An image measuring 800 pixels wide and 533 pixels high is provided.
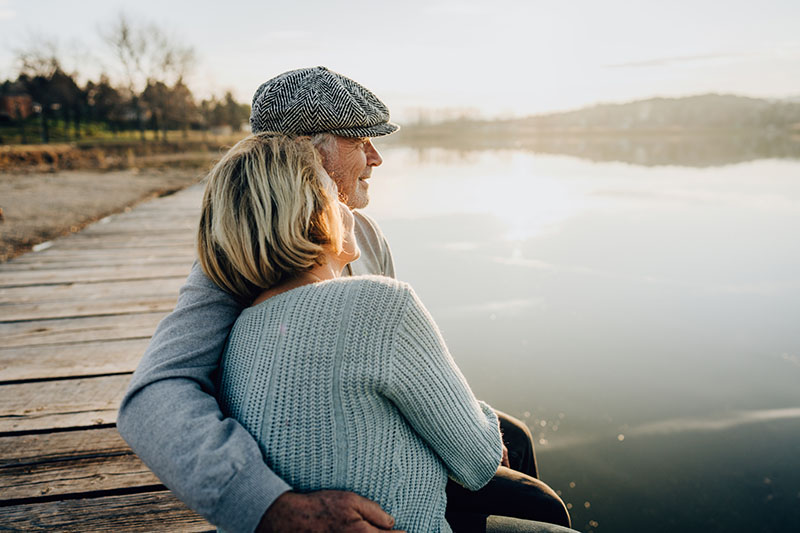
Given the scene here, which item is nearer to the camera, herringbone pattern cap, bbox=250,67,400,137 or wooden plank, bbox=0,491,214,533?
wooden plank, bbox=0,491,214,533

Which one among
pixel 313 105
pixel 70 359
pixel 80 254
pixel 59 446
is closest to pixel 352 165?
pixel 313 105

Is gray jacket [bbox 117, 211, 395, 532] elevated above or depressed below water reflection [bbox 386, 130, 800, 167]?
below

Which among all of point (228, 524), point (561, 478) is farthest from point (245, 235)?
point (561, 478)

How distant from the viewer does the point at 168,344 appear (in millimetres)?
1165

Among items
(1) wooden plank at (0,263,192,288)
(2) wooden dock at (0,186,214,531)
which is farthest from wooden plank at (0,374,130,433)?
(1) wooden plank at (0,263,192,288)

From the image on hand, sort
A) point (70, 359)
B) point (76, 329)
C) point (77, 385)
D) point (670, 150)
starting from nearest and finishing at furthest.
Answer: point (77, 385)
point (70, 359)
point (76, 329)
point (670, 150)

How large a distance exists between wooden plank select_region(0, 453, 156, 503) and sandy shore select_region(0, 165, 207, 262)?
Answer: 526 centimetres

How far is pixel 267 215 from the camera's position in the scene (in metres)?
1.06

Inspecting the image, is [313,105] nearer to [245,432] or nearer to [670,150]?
Answer: [245,432]

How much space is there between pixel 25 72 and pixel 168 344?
5165 centimetres

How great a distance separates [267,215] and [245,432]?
46 centimetres

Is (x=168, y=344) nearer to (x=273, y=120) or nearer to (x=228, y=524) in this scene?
(x=228, y=524)

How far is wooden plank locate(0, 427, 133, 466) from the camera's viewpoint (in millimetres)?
1875

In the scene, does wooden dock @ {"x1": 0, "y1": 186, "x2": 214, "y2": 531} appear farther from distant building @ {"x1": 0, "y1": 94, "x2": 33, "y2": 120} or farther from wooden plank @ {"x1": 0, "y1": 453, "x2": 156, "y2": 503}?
distant building @ {"x1": 0, "y1": 94, "x2": 33, "y2": 120}
